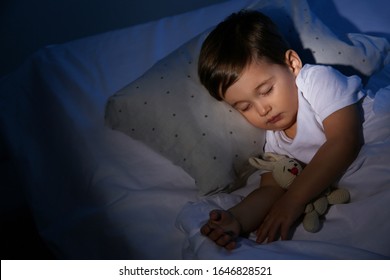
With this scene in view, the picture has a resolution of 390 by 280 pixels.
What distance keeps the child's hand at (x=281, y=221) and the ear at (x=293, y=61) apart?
14.7 inches

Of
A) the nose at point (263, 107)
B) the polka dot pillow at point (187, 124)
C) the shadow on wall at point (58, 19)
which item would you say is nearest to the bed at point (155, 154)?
the polka dot pillow at point (187, 124)

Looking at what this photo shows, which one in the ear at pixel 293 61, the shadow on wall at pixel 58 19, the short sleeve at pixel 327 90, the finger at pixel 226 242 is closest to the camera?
the finger at pixel 226 242

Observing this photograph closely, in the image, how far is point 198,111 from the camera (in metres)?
1.15

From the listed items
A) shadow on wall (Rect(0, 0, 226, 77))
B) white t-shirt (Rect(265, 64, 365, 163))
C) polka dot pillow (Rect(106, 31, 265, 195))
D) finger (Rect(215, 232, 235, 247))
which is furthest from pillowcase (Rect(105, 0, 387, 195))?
shadow on wall (Rect(0, 0, 226, 77))

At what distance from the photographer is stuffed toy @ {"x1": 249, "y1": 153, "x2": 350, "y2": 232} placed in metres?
0.95

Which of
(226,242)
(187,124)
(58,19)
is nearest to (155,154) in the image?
(187,124)

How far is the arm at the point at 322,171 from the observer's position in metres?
0.96

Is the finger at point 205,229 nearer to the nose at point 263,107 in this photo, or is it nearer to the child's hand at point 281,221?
the child's hand at point 281,221

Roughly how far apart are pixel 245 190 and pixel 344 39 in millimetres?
625

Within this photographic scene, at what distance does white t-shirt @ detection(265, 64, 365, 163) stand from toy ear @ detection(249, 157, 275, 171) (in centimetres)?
8

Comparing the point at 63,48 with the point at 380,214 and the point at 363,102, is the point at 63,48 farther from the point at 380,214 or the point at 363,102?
the point at 380,214

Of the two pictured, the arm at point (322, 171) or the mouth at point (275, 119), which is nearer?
the arm at point (322, 171)
